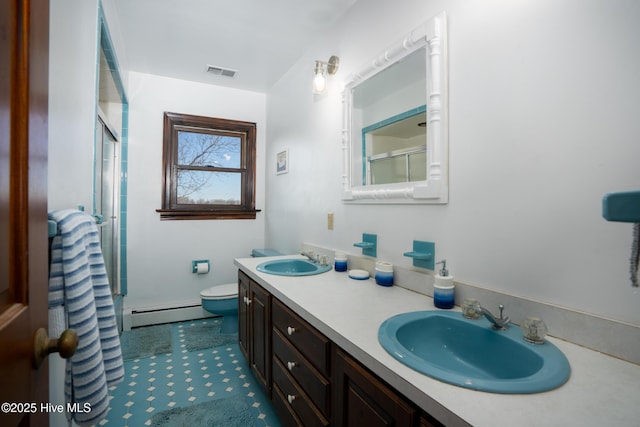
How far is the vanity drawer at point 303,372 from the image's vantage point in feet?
3.47

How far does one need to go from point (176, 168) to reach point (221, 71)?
1028 millimetres

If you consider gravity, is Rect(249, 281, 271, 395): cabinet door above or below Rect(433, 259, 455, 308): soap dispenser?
below

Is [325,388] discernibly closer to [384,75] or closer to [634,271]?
[634,271]

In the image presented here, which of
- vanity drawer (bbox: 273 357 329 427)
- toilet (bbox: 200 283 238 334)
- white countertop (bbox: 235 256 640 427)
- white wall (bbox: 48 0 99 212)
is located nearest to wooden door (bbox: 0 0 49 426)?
white wall (bbox: 48 0 99 212)

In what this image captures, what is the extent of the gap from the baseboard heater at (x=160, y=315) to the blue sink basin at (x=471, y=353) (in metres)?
2.60

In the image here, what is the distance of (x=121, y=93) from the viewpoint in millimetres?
2549

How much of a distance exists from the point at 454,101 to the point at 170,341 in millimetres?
2687

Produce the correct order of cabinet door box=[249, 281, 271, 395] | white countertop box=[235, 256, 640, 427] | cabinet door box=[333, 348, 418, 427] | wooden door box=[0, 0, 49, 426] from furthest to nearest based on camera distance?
1. cabinet door box=[249, 281, 271, 395]
2. cabinet door box=[333, 348, 418, 427]
3. white countertop box=[235, 256, 640, 427]
4. wooden door box=[0, 0, 49, 426]

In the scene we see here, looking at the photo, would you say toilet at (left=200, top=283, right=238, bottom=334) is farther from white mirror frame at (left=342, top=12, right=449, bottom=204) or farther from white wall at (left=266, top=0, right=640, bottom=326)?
white mirror frame at (left=342, top=12, right=449, bottom=204)

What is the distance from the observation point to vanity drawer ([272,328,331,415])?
1.06 m

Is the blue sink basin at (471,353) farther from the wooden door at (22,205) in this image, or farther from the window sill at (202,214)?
the window sill at (202,214)

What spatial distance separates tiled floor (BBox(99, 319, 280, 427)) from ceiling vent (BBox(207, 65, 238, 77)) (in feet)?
7.90

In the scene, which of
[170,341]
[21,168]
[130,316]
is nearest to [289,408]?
[21,168]

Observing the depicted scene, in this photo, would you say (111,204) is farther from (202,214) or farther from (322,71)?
(322,71)
